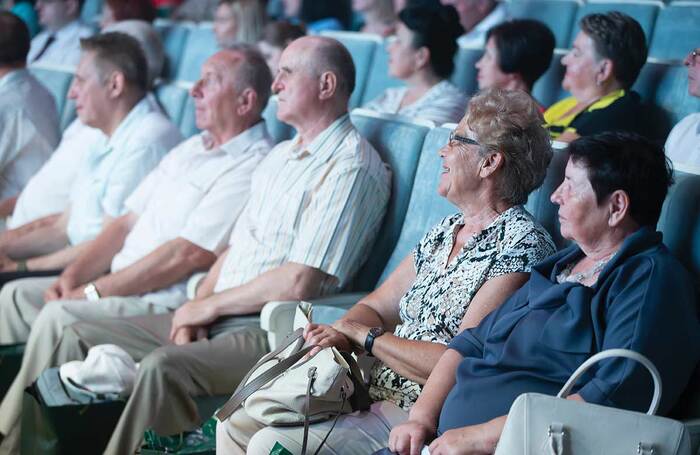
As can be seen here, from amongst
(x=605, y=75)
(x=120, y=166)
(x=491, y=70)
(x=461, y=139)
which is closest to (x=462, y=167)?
(x=461, y=139)

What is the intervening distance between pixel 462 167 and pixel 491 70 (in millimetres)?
1476

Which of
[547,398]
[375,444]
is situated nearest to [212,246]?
[375,444]

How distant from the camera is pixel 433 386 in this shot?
2.05 metres

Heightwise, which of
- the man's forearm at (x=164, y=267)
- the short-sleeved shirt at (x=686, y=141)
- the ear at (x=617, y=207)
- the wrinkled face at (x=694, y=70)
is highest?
the wrinkled face at (x=694, y=70)

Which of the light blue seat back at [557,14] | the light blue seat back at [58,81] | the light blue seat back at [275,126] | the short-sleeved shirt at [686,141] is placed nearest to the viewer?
the short-sleeved shirt at [686,141]

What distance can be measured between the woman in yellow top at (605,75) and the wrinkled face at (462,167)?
918 mm

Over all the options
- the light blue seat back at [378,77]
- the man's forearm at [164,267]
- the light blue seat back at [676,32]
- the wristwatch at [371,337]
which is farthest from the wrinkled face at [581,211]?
the light blue seat back at [378,77]

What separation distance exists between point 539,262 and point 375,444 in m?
0.49

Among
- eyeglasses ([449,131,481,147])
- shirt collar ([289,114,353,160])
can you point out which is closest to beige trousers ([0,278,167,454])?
shirt collar ([289,114,353,160])

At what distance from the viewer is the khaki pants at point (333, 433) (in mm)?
2115

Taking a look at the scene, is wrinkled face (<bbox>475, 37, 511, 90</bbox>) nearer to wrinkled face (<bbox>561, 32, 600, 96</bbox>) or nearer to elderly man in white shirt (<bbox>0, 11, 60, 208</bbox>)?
wrinkled face (<bbox>561, 32, 600, 96</bbox>)

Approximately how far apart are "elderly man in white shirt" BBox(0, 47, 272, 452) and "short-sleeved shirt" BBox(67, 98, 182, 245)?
141 millimetres

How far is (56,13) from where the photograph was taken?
605cm

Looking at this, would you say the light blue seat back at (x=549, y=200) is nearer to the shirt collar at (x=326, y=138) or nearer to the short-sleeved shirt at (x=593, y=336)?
the short-sleeved shirt at (x=593, y=336)
